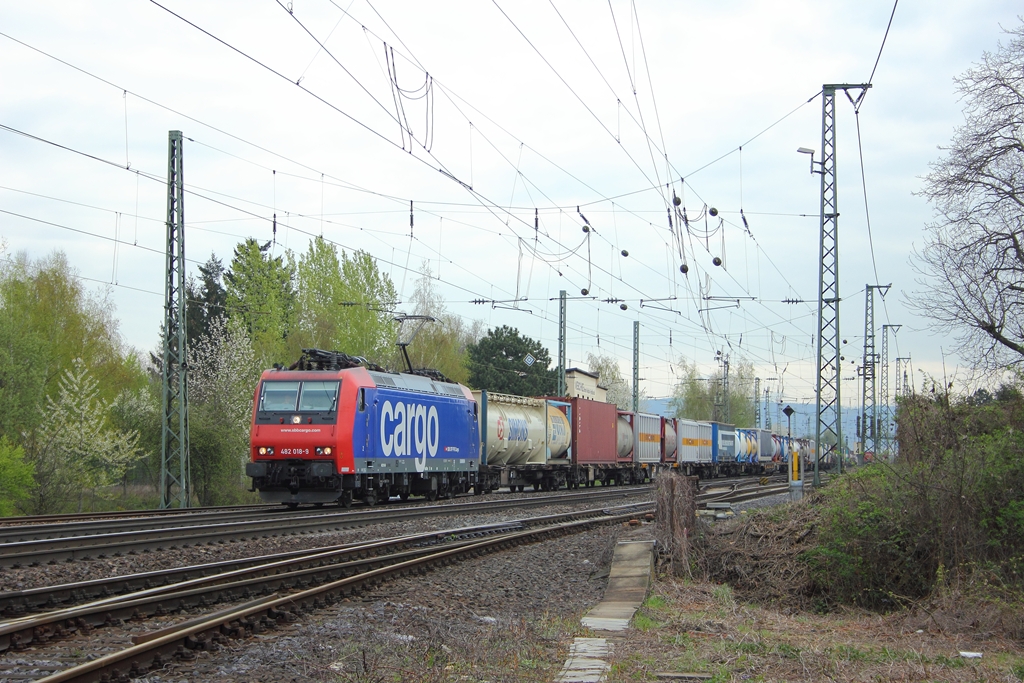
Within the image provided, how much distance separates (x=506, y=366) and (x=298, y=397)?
40.3m

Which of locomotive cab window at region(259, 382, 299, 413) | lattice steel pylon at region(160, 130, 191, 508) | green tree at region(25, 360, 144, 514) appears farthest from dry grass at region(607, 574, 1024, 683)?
green tree at region(25, 360, 144, 514)

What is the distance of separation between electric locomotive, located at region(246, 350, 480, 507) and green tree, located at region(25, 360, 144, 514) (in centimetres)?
1056

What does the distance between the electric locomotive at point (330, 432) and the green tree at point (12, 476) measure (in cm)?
807

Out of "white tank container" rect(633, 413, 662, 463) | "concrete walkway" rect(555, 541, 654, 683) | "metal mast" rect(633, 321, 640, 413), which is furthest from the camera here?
"metal mast" rect(633, 321, 640, 413)

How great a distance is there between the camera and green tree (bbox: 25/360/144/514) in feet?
92.5

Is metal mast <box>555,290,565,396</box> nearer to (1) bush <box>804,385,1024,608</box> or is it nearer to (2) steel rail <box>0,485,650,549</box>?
(2) steel rail <box>0,485,650,549</box>

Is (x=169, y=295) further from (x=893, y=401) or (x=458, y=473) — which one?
(x=893, y=401)

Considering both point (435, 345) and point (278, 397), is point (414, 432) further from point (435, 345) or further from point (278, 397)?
point (435, 345)

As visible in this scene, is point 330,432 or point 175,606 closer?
point 175,606

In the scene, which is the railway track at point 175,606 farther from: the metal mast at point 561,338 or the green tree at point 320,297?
the green tree at point 320,297

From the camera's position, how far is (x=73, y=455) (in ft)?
98.8

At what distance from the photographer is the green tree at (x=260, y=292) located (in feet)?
179

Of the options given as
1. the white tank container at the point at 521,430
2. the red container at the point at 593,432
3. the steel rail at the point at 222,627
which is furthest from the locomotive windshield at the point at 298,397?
the red container at the point at 593,432

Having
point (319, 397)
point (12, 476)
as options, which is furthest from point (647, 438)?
point (12, 476)
